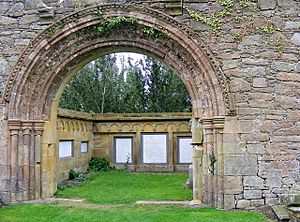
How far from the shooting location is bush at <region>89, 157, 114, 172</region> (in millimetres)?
13361

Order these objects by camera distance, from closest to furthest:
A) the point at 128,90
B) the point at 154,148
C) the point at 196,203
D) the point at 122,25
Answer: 1. the point at 196,203
2. the point at 122,25
3. the point at 154,148
4. the point at 128,90

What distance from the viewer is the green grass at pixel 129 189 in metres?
8.51

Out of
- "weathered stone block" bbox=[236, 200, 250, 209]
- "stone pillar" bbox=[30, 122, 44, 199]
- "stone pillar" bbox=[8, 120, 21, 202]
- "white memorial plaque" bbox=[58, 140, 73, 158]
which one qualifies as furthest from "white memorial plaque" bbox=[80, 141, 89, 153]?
"weathered stone block" bbox=[236, 200, 250, 209]

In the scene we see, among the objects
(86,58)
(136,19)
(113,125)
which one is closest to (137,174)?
(113,125)

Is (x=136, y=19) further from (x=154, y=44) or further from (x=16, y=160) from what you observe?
(x=16, y=160)

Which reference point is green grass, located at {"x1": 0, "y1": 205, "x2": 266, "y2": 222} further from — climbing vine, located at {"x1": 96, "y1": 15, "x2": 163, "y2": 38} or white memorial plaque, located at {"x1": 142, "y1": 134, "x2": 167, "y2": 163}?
white memorial plaque, located at {"x1": 142, "y1": 134, "x2": 167, "y2": 163}

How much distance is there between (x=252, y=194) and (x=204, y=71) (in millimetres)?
2234

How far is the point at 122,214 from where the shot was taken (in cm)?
687

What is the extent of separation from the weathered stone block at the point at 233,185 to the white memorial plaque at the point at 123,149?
22.5ft

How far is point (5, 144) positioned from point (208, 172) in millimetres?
3693

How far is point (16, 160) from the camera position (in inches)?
308

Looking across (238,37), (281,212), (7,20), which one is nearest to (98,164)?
(7,20)

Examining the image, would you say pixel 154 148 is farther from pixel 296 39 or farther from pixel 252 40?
pixel 296 39

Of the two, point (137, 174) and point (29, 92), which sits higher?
point (29, 92)
